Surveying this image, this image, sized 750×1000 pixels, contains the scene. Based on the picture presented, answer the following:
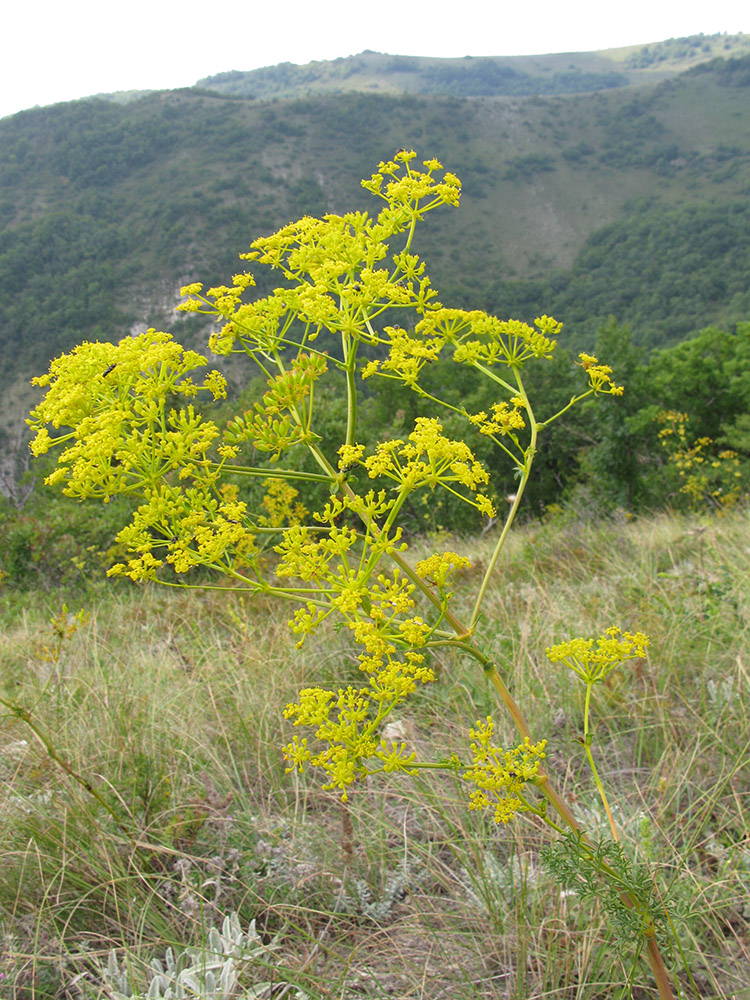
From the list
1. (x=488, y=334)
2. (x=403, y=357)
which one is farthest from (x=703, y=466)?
(x=403, y=357)

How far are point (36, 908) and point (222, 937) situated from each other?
103 centimetres

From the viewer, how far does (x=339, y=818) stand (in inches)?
122

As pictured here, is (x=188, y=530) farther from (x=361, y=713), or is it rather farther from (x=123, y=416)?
(x=361, y=713)

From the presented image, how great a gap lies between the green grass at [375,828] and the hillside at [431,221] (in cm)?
7441

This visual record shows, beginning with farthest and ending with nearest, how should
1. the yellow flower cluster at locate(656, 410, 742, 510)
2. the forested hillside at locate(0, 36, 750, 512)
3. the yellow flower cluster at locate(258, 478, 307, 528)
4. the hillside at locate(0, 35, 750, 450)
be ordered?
the hillside at locate(0, 35, 750, 450)
the forested hillside at locate(0, 36, 750, 512)
the yellow flower cluster at locate(656, 410, 742, 510)
the yellow flower cluster at locate(258, 478, 307, 528)

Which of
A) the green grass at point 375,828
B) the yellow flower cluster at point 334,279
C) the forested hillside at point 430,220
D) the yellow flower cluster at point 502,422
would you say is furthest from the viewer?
the forested hillside at point 430,220

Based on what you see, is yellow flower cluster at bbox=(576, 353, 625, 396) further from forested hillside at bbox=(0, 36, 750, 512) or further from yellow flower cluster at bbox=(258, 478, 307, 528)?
forested hillside at bbox=(0, 36, 750, 512)

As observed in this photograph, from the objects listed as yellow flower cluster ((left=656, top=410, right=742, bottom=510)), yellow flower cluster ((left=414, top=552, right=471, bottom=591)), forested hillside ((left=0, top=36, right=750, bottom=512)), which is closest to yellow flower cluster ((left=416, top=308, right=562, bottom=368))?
yellow flower cluster ((left=414, top=552, right=471, bottom=591))

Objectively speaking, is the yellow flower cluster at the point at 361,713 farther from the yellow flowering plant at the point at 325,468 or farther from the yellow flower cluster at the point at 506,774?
the yellow flower cluster at the point at 506,774

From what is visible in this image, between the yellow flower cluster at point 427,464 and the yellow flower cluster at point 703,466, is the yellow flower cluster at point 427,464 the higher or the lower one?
the higher one

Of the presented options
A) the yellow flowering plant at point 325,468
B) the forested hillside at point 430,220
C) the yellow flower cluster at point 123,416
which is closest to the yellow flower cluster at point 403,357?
the yellow flowering plant at point 325,468

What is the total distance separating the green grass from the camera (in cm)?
220

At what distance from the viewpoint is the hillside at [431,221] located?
89562mm

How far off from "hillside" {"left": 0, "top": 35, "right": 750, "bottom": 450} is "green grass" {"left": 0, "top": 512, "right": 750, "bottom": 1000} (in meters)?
74.4
